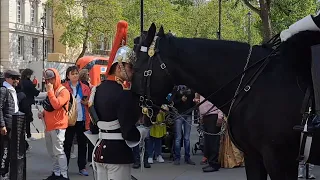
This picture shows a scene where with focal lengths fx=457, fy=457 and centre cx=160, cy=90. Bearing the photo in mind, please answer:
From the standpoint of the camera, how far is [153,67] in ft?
13.8

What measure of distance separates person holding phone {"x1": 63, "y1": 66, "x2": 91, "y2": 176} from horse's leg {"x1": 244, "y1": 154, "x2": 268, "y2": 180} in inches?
212

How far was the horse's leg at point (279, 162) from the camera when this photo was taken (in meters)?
3.87

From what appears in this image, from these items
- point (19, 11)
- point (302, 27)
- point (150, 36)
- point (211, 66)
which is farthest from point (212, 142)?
point (19, 11)

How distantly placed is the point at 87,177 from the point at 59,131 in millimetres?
1291

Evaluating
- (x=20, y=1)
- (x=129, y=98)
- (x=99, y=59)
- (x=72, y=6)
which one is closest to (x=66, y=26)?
(x=72, y=6)

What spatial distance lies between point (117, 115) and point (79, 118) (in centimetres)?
487

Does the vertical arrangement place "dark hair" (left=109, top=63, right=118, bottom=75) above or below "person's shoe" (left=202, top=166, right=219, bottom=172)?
above

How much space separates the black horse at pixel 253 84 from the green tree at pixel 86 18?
42.1 metres

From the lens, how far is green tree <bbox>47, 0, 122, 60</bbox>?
46.1 m

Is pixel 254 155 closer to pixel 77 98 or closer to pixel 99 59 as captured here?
pixel 77 98

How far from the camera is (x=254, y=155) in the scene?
13.7 feet

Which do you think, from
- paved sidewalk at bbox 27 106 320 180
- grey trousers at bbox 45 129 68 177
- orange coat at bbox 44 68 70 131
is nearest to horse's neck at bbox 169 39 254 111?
orange coat at bbox 44 68 70 131

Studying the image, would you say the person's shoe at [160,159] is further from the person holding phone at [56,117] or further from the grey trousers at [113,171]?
the grey trousers at [113,171]

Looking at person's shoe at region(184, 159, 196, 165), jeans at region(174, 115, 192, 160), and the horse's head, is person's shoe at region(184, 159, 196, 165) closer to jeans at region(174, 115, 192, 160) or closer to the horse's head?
jeans at region(174, 115, 192, 160)
